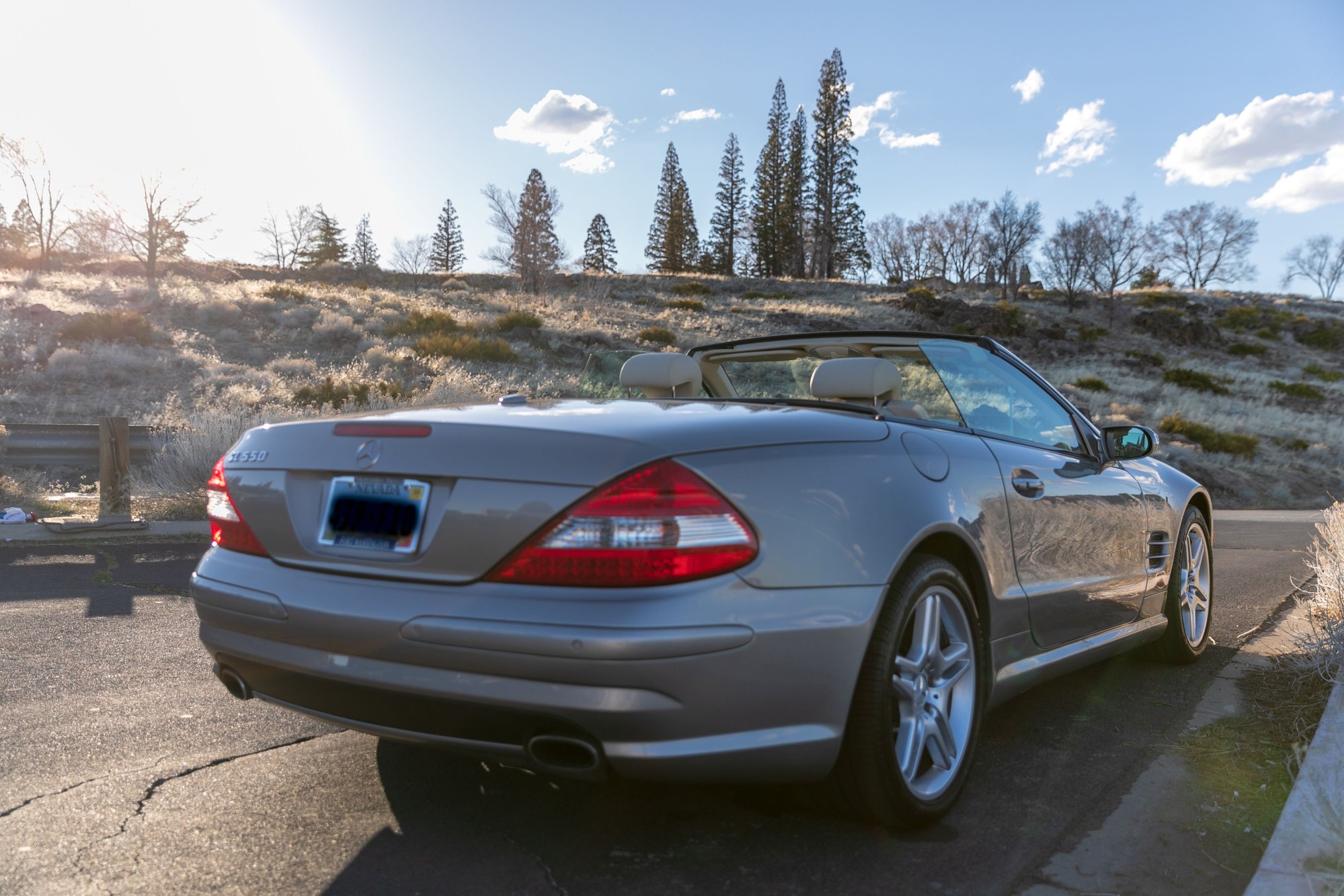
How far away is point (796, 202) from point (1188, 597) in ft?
229

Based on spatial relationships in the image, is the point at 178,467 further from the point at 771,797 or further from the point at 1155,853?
the point at 1155,853

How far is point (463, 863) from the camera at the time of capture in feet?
7.98

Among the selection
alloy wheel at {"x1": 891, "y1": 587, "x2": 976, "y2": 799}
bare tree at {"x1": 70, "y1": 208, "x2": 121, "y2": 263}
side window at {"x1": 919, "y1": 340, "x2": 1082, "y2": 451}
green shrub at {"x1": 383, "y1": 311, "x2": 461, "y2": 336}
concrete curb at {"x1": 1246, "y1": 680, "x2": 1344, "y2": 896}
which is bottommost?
concrete curb at {"x1": 1246, "y1": 680, "x2": 1344, "y2": 896}

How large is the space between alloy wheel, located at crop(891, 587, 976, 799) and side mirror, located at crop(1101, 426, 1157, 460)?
5.23ft

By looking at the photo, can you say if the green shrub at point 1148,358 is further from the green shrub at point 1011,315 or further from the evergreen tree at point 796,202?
the evergreen tree at point 796,202

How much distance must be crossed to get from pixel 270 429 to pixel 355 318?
25854 mm

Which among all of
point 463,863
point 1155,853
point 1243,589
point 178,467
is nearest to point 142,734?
point 463,863

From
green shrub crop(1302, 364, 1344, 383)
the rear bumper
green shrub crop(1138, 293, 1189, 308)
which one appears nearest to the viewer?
the rear bumper

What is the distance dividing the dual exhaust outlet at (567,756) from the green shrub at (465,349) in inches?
826

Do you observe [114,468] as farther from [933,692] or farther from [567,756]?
[933,692]

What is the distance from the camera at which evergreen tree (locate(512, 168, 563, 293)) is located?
47562 millimetres

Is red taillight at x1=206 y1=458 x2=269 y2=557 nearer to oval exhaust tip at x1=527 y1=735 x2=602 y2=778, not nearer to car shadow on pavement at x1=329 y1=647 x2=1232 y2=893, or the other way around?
car shadow on pavement at x1=329 y1=647 x2=1232 y2=893

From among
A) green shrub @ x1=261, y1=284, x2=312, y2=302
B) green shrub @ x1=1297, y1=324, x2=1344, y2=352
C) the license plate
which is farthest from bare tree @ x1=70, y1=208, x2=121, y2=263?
green shrub @ x1=1297, y1=324, x2=1344, y2=352

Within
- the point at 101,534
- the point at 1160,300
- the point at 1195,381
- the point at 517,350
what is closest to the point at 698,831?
the point at 101,534
